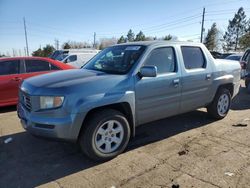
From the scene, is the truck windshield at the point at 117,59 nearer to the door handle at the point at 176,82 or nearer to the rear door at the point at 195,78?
the door handle at the point at 176,82

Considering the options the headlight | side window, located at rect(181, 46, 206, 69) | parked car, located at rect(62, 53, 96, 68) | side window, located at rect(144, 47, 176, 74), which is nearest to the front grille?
the headlight

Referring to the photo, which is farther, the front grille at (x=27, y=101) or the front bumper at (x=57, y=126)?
the front grille at (x=27, y=101)

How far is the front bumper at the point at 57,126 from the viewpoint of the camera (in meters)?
3.57

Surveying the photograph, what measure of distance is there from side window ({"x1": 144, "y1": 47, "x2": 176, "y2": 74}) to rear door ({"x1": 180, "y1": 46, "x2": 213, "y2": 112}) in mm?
283

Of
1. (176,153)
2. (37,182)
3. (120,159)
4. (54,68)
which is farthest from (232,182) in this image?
(54,68)

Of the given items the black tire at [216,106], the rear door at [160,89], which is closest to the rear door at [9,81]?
the rear door at [160,89]

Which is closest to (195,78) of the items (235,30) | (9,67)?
(9,67)

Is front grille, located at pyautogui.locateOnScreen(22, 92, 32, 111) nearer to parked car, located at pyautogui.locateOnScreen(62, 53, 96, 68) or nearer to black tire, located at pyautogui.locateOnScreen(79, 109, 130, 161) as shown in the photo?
black tire, located at pyautogui.locateOnScreen(79, 109, 130, 161)

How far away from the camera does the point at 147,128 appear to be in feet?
18.2

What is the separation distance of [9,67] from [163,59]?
→ 4.77 metres

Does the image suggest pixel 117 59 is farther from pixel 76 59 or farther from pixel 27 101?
pixel 76 59

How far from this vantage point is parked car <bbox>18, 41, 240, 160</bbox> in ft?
11.9

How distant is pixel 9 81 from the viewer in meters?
7.10

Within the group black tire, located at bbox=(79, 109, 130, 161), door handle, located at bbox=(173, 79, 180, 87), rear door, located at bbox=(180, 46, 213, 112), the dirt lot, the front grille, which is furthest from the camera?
rear door, located at bbox=(180, 46, 213, 112)
